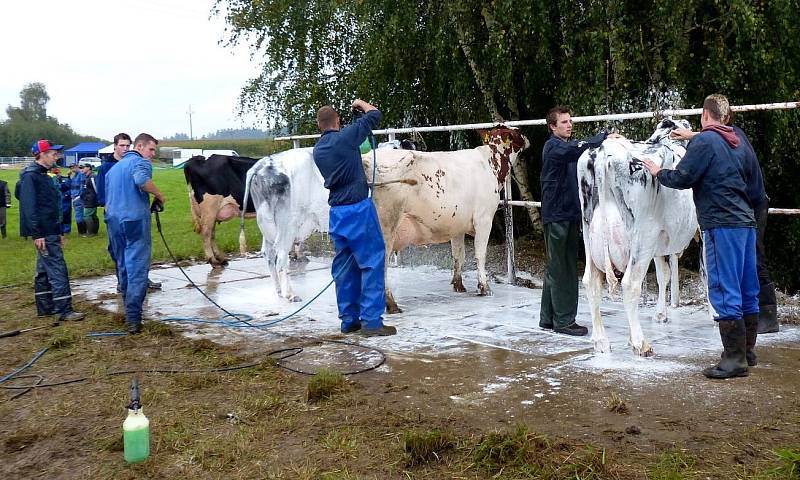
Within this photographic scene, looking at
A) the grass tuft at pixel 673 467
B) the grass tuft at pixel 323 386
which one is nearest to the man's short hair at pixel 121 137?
the grass tuft at pixel 323 386

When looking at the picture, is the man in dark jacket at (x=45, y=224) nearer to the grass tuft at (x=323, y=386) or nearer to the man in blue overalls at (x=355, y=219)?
the man in blue overalls at (x=355, y=219)

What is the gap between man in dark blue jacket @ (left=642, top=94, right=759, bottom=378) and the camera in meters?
4.96

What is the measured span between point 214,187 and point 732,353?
7931 mm

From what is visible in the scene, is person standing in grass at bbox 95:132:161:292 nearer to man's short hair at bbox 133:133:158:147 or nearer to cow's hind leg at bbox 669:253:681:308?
man's short hair at bbox 133:133:158:147

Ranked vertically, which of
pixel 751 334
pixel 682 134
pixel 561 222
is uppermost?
pixel 682 134

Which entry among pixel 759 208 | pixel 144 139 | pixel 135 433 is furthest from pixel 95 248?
pixel 759 208

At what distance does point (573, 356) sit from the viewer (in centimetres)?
568

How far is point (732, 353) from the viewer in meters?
4.97

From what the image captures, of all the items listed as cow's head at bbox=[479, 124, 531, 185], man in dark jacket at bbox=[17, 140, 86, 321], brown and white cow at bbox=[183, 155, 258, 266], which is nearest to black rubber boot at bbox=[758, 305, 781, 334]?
cow's head at bbox=[479, 124, 531, 185]

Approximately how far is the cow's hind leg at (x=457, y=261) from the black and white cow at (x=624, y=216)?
2770 mm

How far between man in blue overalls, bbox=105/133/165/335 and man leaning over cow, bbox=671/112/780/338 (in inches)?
193

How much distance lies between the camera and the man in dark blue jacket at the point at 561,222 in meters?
6.25

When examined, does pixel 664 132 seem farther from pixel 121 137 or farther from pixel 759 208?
pixel 121 137

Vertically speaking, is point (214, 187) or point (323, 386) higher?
point (214, 187)
